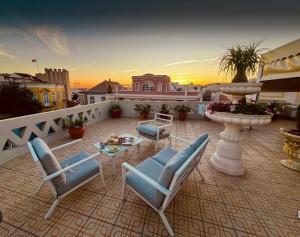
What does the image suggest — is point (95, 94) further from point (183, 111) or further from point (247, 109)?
point (247, 109)

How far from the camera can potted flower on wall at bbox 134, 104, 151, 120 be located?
5.73m

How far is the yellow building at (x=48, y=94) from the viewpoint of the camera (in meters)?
11.8

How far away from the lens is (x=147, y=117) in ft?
19.6

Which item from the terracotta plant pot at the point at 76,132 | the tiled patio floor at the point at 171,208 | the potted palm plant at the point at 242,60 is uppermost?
the potted palm plant at the point at 242,60

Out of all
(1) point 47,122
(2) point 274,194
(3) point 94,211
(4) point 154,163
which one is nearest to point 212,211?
(4) point 154,163

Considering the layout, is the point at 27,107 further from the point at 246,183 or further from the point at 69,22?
the point at 246,183

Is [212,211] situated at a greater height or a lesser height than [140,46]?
lesser

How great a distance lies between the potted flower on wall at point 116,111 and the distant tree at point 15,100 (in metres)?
9.31

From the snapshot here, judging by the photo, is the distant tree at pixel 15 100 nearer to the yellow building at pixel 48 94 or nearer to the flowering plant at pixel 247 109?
the yellow building at pixel 48 94

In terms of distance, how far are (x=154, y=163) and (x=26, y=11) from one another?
445 centimetres

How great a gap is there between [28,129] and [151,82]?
1253 centimetres

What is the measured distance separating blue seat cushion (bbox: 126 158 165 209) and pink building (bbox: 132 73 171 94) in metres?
12.6

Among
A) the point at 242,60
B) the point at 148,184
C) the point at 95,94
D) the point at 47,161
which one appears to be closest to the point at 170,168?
the point at 148,184

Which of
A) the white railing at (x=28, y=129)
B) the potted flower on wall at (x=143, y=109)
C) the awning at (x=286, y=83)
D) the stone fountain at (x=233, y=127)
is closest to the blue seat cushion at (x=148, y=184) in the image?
the stone fountain at (x=233, y=127)
